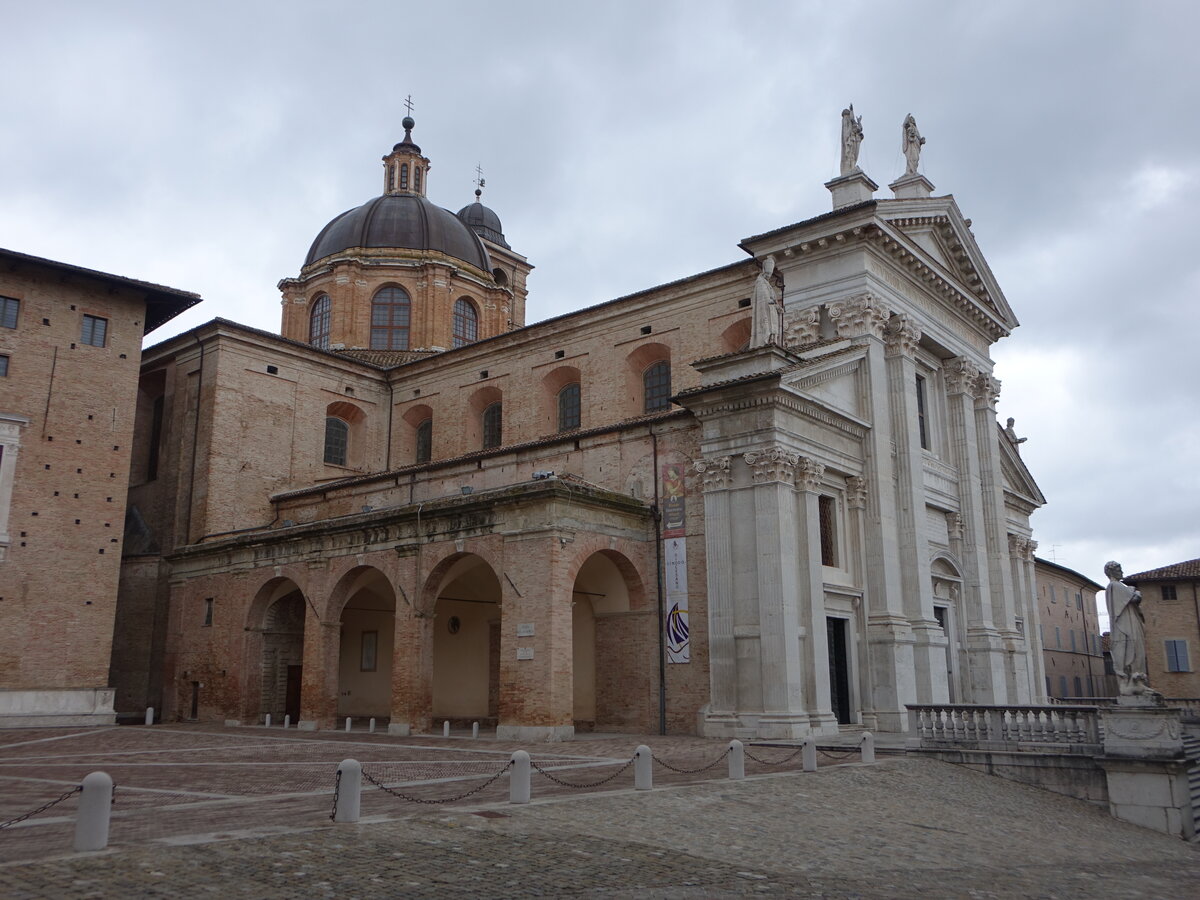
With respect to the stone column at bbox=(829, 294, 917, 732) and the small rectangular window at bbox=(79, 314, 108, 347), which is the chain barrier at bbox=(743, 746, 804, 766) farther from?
the small rectangular window at bbox=(79, 314, 108, 347)

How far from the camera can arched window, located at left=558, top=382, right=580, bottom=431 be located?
29672 mm

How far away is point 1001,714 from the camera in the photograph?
1670cm

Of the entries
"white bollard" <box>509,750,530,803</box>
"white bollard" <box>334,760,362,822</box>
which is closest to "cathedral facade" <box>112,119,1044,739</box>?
"white bollard" <box>509,750,530,803</box>

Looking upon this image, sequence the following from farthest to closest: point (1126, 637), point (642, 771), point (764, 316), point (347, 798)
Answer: point (764, 316) → point (1126, 637) → point (642, 771) → point (347, 798)

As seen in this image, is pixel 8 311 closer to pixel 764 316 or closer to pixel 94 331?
pixel 94 331

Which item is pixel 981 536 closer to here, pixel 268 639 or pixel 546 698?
pixel 546 698

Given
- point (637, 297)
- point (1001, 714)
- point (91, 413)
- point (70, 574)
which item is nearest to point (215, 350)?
point (91, 413)

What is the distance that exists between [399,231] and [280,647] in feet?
60.4

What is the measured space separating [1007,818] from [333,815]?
8.71 meters

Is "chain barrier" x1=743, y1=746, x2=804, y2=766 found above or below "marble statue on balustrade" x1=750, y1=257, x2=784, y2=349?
below

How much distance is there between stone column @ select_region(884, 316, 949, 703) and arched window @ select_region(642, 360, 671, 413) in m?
5.98

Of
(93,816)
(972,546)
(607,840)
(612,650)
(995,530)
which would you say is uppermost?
(995,530)

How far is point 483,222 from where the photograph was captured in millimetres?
52031

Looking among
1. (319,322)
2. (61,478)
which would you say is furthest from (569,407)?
(319,322)
